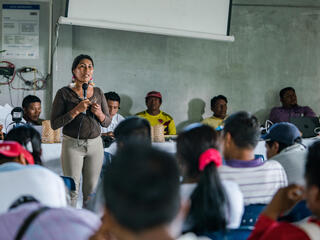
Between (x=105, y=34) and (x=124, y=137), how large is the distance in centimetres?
367

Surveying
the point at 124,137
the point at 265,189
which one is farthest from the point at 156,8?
the point at 265,189

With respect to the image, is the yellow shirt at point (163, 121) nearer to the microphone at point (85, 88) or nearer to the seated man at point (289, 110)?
the seated man at point (289, 110)

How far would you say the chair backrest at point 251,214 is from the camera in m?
1.74

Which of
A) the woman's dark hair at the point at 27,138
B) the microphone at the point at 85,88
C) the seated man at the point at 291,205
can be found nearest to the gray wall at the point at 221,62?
the microphone at the point at 85,88

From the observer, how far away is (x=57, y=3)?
17.4ft

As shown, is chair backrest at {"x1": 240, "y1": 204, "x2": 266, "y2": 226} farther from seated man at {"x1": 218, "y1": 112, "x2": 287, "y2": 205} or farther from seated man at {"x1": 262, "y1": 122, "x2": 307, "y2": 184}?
seated man at {"x1": 262, "y1": 122, "x2": 307, "y2": 184}

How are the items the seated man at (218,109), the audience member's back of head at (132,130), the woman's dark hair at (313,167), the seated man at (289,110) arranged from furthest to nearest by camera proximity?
1. the seated man at (289,110)
2. the seated man at (218,109)
3. the audience member's back of head at (132,130)
4. the woman's dark hair at (313,167)

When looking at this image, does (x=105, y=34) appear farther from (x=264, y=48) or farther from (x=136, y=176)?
(x=136, y=176)

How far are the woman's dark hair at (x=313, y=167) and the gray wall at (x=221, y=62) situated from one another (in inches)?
176

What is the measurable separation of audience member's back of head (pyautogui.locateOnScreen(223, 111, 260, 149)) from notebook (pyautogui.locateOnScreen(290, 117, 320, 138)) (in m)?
2.63

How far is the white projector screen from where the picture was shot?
486 centimetres

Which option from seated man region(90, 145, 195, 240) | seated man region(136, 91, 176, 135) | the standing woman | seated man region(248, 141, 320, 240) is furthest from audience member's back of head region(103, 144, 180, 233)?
seated man region(136, 91, 176, 135)

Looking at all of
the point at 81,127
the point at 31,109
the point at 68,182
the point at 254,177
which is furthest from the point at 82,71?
the point at 254,177

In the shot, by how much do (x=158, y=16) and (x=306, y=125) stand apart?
2.25m
